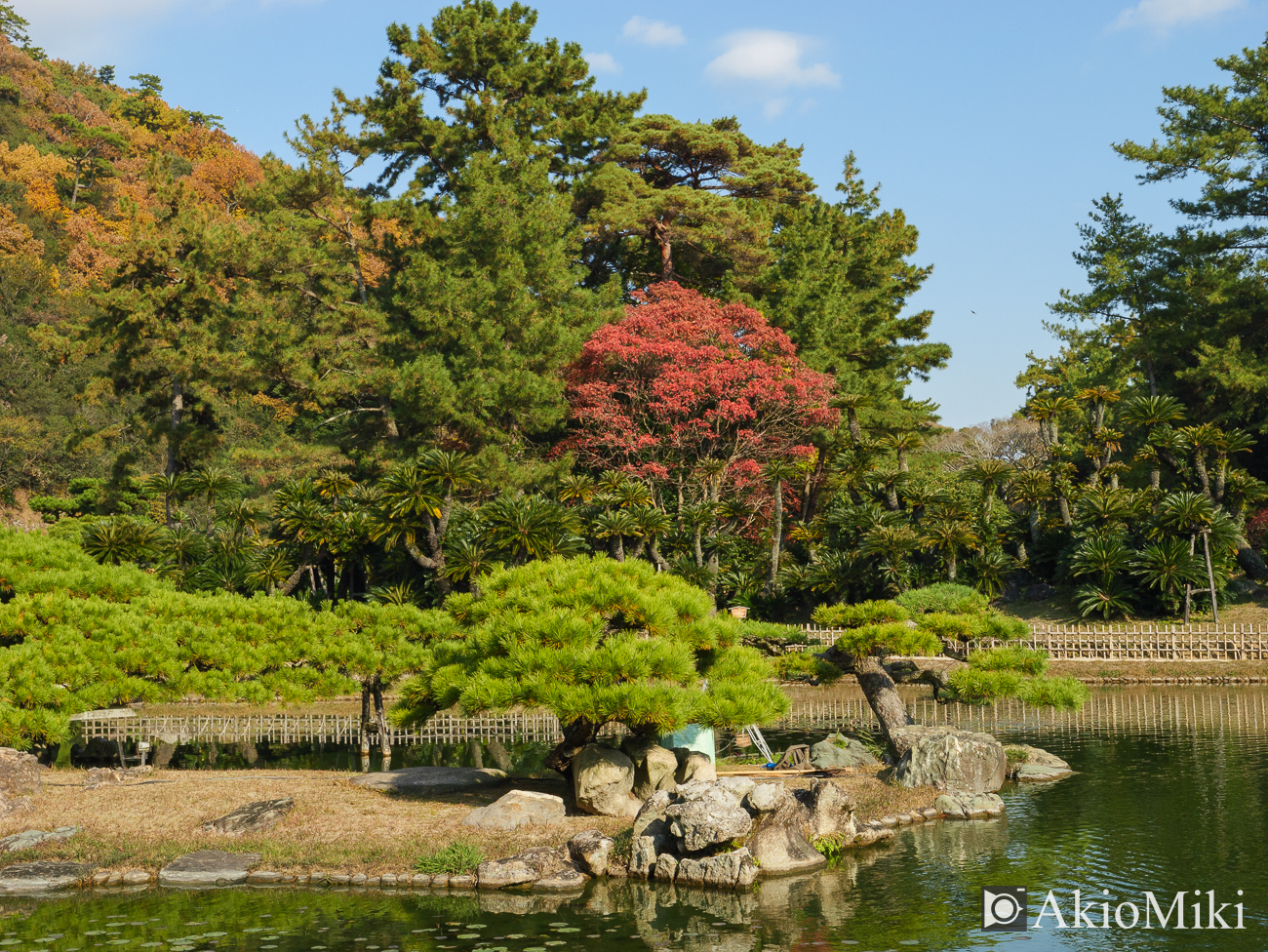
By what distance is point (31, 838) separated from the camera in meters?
14.8

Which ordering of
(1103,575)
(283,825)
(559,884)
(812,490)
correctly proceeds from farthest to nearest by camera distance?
(812,490), (1103,575), (283,825), (559,884)

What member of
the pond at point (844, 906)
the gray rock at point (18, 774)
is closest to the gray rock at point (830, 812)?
the pond at point (844, 906)

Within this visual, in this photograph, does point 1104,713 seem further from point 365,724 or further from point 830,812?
point 365,724

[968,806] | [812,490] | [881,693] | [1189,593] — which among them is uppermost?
[812,490]

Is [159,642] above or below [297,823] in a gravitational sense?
above

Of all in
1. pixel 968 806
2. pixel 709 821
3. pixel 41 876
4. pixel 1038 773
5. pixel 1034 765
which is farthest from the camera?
pixel 1034 765

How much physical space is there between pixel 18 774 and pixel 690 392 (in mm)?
27270

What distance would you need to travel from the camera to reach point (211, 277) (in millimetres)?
49812

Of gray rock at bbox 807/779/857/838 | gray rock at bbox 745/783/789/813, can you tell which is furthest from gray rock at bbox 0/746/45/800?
gray rock at bbox 807/779/857/838

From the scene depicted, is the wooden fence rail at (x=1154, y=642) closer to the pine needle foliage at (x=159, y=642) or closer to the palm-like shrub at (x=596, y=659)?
the pine needle foliage at (x=159, y=642)

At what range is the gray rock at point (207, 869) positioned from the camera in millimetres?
13750

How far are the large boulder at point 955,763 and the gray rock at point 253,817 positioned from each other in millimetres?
9868

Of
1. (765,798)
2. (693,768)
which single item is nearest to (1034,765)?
(693,768)

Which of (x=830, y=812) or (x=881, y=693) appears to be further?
(x=881, y=693)
